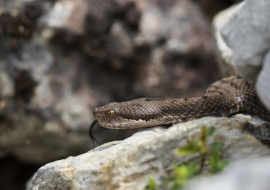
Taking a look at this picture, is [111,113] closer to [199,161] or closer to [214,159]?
[199,161]

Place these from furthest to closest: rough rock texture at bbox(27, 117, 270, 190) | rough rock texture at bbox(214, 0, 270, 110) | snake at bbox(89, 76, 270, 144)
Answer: snake at bbox(89, 76, 270, 144) < rough rock texture at bbox(214, 0, 270, 110) < rough rock texture at bbox(27, 117, 270, 190)

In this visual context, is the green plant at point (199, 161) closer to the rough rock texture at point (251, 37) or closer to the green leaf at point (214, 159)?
the green leaf at point (214, 159)

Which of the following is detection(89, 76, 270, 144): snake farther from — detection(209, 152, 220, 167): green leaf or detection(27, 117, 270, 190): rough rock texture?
Answer: detection(209, 152, 220, 167): green leaf

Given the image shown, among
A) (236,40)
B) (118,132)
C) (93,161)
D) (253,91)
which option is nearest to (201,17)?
(118,132)

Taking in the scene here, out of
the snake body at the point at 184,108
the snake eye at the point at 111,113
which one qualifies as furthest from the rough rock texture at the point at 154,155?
the snake eye at the point at 111,113

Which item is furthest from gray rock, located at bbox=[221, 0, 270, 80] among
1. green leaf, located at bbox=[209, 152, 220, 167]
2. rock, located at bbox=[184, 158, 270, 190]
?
rock, located at bbox=[184, 158, 270, 190]

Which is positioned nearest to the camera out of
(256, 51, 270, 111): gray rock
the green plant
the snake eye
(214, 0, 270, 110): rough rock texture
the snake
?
the green plant

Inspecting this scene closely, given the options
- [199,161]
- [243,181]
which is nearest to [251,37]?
[199,161]

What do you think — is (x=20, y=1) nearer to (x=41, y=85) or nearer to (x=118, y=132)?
(x=41, y=85)
